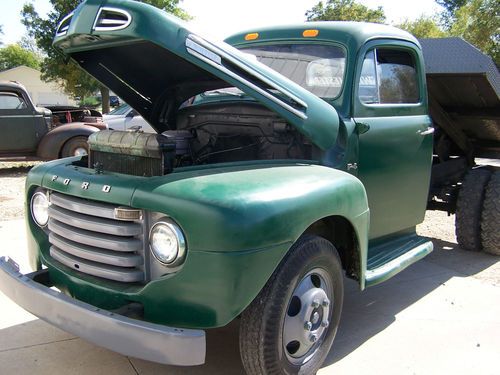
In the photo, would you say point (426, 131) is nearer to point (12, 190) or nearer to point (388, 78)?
point (388, 78)

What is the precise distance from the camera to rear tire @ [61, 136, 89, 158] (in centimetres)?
1118

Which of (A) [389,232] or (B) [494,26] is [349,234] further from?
(B) [494,26]

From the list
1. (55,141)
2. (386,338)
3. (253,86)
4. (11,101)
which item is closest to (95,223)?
(253,86)

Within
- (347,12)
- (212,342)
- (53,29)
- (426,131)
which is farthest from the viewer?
(347,12)

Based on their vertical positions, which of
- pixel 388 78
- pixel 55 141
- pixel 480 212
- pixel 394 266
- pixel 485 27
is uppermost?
pixel 485 27

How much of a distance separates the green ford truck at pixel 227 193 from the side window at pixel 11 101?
830 cm

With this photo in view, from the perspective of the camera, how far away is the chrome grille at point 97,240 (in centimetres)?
255

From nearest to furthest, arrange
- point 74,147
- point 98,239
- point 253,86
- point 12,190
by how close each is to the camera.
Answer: point 98,239, point 253,86, point 12,190, point 74,147

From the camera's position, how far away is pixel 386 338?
11.7 ft

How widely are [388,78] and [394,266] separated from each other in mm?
1441

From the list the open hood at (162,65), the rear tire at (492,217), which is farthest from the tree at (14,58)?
the rear tire at (492,217)

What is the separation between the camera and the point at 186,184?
2.50 meters

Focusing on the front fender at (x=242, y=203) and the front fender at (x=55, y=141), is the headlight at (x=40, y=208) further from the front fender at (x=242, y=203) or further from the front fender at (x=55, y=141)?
the front fender at (x=55, y=141)

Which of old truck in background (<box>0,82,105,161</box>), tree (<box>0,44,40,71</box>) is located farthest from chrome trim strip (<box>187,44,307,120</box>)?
tree (<box>0,44,40,71</box>)
